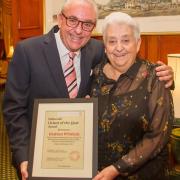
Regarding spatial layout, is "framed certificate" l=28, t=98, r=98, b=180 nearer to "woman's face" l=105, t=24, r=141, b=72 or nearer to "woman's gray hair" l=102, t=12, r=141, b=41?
"woman's face" l=105, t=24, r=141, b=72

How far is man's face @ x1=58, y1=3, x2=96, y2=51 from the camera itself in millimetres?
1921

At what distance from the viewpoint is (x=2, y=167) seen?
4336 millimetres

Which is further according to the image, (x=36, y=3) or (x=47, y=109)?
(x=36, y=3)

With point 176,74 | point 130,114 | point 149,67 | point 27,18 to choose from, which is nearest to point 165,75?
point 149,67

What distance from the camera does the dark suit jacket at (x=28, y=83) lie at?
1995 millimetres

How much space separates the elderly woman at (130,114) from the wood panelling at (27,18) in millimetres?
2233

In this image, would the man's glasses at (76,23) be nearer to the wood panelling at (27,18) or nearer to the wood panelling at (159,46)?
the wood panelling at (159,46)

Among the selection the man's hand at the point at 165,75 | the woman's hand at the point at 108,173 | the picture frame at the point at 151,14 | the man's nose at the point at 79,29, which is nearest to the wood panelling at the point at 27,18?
the picture frame at the point at 151,14

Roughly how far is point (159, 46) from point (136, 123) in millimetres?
1643

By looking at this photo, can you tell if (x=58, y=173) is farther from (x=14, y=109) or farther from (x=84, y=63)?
(x=84, y=63)

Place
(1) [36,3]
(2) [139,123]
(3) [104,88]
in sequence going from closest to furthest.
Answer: (2) [139,123], (3) [104,88], (1) [36,3]

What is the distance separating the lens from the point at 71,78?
2045mm

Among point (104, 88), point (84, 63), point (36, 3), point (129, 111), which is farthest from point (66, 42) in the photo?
point (36, 3)

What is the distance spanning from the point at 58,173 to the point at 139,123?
46 centimetres
